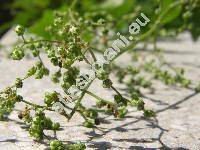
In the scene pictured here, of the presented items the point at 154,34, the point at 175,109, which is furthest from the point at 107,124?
the point at 154,34

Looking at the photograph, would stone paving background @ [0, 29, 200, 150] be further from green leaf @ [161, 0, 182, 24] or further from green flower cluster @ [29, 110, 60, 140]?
green leaf @ [161, 0, 182, 24]

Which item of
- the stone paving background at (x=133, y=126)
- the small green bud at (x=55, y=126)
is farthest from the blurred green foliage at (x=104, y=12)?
the small green bud at (x=55, y=126)

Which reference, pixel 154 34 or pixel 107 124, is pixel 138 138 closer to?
pixel 107 124

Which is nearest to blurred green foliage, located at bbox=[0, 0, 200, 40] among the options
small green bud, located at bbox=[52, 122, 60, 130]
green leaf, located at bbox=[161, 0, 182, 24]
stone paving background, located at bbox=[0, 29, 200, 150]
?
green leaf, located at bbox=[161, 0, 182, 24]

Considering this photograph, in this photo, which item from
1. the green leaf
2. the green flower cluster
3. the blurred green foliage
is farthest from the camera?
the blurred green foliage

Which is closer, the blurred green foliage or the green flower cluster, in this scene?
the green flower cluster

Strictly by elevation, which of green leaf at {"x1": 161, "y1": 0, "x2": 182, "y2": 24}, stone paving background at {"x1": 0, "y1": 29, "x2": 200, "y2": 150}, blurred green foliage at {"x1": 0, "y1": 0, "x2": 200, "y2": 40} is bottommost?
stone paving background at {"x1": 0, "y1": 29, "x2": 200, "y2": 150}

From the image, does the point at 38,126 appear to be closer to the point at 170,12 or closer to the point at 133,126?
the point at 133,126

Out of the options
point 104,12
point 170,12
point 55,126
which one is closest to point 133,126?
point 55,126

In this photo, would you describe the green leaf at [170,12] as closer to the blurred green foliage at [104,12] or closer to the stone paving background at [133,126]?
the blurred green foliage at [104,12]
